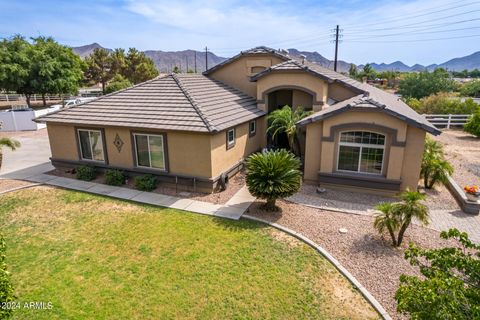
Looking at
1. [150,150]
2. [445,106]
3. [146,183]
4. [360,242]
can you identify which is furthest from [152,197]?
[445,106]

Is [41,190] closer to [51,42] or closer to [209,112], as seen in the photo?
[209,112]

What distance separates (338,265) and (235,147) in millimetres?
8578

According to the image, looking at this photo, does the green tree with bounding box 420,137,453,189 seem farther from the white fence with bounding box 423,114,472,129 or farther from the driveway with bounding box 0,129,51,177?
the driveway with bounding box 0,129,51,177

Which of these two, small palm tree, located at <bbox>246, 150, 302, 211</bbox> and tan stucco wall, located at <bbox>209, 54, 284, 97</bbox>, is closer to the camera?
small palm tree, located at <bbox>246, 150, 302, 211</bbox>

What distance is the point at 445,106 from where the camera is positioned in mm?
28016

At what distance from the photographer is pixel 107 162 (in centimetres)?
1499

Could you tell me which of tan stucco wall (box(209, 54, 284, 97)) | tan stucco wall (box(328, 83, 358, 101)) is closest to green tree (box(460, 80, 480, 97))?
tan stucco wall (box(328, 83, 358, 101))

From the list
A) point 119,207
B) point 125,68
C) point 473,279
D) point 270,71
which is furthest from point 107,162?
point 125,68

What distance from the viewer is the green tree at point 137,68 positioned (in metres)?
57.7

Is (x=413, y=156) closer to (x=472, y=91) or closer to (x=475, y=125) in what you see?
(x=475, y=125)

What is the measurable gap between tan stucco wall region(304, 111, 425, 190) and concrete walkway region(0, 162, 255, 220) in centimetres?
415

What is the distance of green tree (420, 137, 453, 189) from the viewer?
13.2 meters

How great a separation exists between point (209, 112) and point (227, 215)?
17.1 feet

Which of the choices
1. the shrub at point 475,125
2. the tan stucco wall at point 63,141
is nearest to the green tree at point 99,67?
the tan stucco wall at point 63,141
